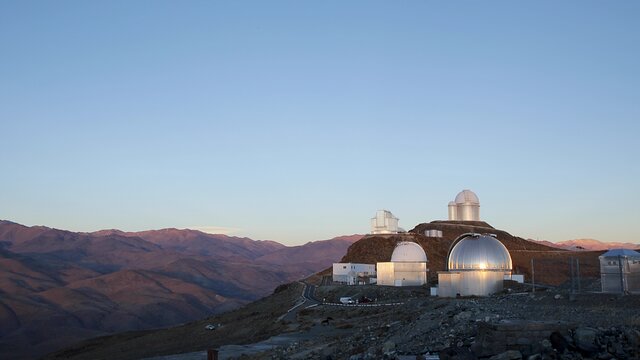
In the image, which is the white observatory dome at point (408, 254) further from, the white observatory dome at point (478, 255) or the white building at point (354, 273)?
the white observatory dome at point (478, 255)

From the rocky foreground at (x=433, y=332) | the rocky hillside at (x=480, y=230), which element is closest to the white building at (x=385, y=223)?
the rocky hillside at (x=480, y=230)

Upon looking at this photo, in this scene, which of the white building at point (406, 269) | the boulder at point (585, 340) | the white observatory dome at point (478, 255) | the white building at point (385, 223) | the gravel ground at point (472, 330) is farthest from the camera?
the white building at point (385, 223)

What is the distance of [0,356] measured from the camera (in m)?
87.8

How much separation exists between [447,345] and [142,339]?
4411 cm

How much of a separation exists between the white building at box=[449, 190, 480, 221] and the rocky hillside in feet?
3.39

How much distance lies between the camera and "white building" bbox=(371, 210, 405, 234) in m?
103

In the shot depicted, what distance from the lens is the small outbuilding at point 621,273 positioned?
32.6m

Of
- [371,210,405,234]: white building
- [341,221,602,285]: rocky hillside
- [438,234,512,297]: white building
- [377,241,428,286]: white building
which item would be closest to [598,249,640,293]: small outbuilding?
[438,234,512,297]: white building

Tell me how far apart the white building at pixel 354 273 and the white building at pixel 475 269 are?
25.5 m

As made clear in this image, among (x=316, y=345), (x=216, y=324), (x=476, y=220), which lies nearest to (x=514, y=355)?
(x=316, y=345)

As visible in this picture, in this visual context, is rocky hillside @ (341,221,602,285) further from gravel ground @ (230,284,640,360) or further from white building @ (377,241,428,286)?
gravel ground @ (230,284,640,360)

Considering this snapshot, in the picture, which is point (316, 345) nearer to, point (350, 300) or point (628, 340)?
point (628, 340)

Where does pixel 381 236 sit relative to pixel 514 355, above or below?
above

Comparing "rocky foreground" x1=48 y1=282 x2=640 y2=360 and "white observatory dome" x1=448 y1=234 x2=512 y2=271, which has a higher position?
"white observatory dome" x1=448 y1=234 x2=512 y2=271
